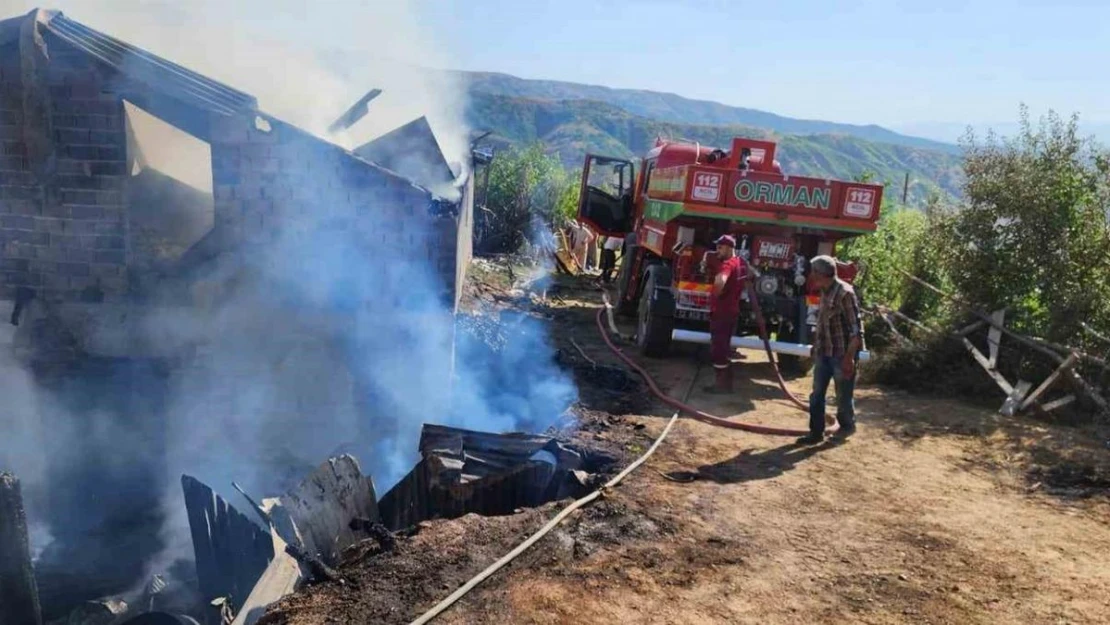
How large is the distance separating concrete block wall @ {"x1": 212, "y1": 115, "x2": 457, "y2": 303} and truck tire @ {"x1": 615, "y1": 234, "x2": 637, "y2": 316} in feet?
16.8

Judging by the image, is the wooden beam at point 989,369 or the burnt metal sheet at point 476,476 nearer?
the burnt metal sheet at point 476,476

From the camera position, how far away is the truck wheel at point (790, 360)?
10.1 m

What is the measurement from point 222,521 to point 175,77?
162 inches

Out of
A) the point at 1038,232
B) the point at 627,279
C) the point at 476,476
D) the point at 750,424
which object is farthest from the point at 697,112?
the point at 476,476

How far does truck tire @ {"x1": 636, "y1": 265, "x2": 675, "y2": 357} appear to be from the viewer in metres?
9.84

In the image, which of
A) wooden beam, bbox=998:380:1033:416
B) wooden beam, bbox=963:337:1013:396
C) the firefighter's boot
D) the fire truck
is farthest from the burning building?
wooden beam, bbox=963:337:1013:396

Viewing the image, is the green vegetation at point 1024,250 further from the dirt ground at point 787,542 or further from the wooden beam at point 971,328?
the dirt ground at point 787,542

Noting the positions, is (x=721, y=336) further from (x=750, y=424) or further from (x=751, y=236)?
(x=751, y=236)

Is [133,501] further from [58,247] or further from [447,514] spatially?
[447,514]

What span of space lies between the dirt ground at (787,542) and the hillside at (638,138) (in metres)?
33.1

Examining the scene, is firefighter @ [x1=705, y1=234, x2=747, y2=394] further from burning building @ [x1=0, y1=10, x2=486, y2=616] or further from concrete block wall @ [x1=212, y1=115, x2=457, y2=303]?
concrete block wall @ [x1=212, y1=115, x2=457, y2=303]

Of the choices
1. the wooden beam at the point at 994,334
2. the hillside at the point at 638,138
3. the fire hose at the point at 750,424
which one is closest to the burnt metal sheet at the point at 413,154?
the fire hose at the point at 750,424

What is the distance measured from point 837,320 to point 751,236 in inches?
107

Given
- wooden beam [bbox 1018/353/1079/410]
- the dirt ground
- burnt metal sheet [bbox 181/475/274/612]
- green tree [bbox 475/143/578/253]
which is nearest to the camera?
the dirt ground
